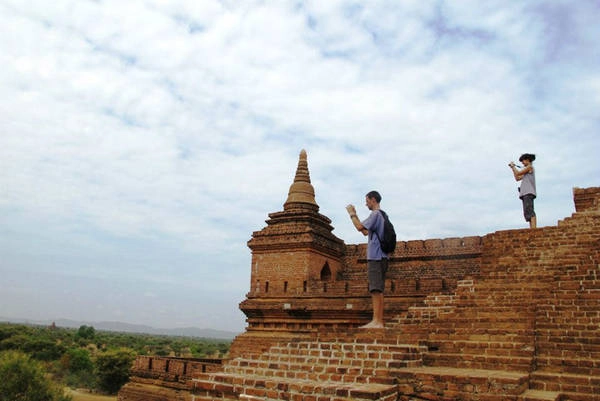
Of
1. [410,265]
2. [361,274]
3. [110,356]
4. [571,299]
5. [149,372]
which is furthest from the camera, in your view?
[110,356]

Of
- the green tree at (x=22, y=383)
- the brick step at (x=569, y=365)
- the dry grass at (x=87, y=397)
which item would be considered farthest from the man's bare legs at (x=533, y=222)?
the dry grass at (x=87, y=397)

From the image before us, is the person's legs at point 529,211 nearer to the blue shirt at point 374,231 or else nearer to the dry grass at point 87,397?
the blue shirt at point 374,231

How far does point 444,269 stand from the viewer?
41.0 ft

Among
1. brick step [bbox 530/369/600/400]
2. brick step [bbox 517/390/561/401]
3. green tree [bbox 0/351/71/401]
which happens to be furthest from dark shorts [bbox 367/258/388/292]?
green tree [bbox 0/351/71/401]

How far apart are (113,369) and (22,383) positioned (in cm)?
952

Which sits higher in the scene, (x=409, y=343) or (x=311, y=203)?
(x=311, y=203)

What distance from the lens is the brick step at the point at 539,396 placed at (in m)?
4.90

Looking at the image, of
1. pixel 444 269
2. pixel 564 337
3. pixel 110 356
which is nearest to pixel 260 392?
pixel 564 337

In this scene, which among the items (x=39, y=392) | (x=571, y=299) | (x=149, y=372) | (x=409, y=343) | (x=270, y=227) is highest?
(x=270, y=227)

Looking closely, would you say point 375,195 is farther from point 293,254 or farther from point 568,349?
point 293,254

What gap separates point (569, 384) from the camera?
18.0ft

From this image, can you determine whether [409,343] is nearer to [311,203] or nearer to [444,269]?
[444,269]

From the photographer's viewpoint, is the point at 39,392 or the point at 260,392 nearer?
the point at 260,392

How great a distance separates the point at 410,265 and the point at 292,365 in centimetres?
694
